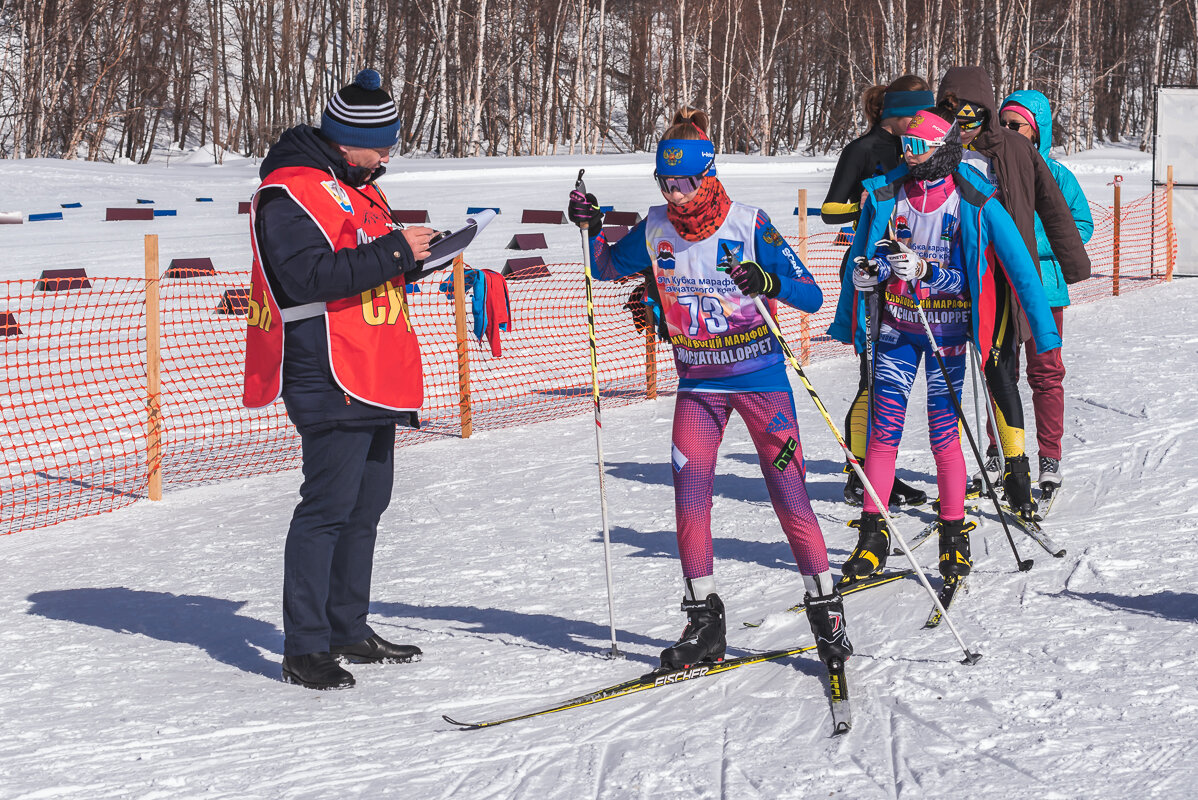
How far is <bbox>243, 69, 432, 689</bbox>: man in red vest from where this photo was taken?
395 centimetres

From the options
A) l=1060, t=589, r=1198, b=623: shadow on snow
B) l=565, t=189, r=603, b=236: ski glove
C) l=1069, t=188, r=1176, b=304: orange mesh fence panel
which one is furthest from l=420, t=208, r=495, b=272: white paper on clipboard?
l=1069, t=188, r=1176, b=304: orange mesh fence panel

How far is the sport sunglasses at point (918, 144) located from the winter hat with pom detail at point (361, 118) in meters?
1.89

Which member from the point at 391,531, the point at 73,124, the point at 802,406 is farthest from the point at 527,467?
the point at 73,124

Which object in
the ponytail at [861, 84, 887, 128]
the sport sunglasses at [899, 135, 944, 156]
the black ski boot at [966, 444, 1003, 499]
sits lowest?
the black ski boot at [966, 444, 1003, 499]

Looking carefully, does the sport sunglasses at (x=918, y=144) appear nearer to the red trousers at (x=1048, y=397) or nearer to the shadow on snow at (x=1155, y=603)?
the shadow on snow at (x=1155, y=603)

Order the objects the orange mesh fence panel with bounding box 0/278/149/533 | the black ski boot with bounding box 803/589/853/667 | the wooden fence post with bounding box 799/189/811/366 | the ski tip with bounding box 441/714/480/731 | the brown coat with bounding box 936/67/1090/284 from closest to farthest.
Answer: the ski tip with bounding box 441/714/480/731
the black ski boot with bounding box 803/589/853/667
the brown coat with bounding box 936/67/1090/284
the orange mesh fence panel with bounding box 0/278/149/533
the wooden fence post with bounding box 799/189/811/366

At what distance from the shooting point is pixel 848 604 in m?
4.94

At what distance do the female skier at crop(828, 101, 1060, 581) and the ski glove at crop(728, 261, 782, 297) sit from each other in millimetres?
1041

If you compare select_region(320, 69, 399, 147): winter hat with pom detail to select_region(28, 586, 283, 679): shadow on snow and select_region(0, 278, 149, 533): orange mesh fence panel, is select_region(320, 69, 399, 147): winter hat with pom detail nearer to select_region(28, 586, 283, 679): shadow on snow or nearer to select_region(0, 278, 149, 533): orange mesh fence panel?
select_region(28, 586, 283, 679): shadow on snow

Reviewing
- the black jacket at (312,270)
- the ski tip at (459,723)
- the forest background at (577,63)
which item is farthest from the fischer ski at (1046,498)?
the forest background at (577,63)

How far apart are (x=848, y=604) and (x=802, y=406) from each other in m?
4.33

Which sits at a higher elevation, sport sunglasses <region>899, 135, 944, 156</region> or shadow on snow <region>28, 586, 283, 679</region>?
→ sport sunglasses <region>899, 135, 944, 156</region>

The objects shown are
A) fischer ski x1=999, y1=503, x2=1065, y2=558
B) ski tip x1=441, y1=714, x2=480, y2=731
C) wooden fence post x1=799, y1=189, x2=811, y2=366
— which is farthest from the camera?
wooden fence post x1=799, y1=189, x2=811, y2=366

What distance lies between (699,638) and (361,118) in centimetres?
204
